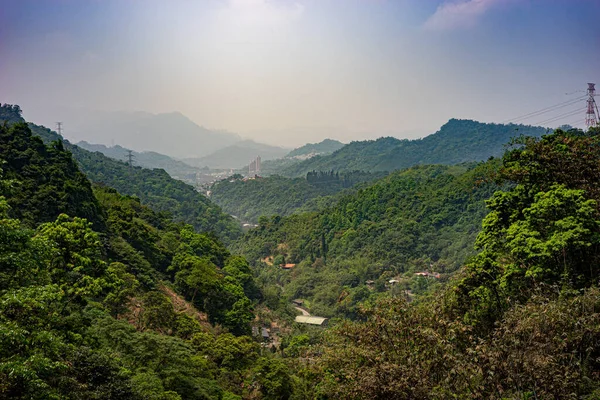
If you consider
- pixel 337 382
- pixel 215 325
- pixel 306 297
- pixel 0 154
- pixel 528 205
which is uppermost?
pixel 0 154

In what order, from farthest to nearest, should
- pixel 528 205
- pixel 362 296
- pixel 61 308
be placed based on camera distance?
pixel 362 296
pixel 528 205
pixel 61 308

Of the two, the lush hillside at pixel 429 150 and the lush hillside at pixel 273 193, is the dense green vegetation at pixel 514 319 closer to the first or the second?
the lush hillside at pixel 273 193

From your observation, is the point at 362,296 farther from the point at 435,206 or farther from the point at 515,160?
the point at 515,160

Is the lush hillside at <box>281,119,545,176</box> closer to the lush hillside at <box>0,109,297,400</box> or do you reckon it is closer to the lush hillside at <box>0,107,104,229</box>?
the lush hillside at <box>0,109,297,400</box>

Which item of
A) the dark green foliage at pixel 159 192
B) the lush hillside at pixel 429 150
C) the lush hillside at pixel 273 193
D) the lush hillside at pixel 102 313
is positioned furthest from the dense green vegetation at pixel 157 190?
the lush hillside at pixel 429 150

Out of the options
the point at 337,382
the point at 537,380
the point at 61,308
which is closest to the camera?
the point at 537,380

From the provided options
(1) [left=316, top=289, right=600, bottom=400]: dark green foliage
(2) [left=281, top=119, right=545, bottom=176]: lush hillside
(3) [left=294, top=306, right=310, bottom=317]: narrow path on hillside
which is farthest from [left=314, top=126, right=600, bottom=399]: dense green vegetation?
(2) [left=281, top=119, right=545, bottom=176]: lush hillside

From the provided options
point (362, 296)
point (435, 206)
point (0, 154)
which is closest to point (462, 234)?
point (435, 206)
